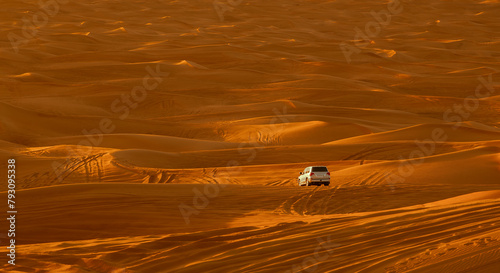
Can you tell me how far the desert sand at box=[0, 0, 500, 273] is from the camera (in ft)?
22.3

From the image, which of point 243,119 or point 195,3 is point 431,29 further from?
point 243,119

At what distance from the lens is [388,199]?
10891 millimetres

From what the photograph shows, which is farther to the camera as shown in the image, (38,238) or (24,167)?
(24,167)

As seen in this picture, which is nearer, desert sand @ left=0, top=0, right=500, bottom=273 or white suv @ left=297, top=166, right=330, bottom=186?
desert sand @ left=0, top=0, right=500, bottom=273

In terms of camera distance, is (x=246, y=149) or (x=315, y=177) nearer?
(x=315, y=177)

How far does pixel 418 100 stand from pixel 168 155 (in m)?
14.3

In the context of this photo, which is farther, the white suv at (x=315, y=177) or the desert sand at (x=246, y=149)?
the white suv at (x=315, y=177)

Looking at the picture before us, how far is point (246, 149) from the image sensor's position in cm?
1667

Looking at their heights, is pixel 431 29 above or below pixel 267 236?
above

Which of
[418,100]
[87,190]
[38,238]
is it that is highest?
[418,100]

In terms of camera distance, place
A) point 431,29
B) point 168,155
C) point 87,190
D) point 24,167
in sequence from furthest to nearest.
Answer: point 431,29 < point 168,155 < point 24,167 < point 87,190

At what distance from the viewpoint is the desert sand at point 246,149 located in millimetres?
6809

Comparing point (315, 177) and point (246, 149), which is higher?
point (246, 149)

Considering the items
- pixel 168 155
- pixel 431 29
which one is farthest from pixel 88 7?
pixel 168 155
